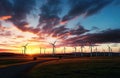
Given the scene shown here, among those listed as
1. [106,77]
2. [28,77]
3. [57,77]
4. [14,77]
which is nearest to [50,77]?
[57,77]

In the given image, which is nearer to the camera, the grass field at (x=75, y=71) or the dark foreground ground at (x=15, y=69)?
the dark foreground ground at (x=15, y=69)

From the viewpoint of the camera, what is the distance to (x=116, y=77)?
36281 millimetres

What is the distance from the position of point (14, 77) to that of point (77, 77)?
951 cm

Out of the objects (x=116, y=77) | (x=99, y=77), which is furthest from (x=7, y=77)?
(x=116, y=77)

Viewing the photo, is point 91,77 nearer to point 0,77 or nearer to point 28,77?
point 28,77

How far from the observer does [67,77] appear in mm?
35688

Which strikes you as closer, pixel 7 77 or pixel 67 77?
pixel 7 77

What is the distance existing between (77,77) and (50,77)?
413 centimetres

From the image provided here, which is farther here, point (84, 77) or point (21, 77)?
point (84, 77)

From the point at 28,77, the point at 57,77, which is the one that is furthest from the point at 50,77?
the point at 28,77

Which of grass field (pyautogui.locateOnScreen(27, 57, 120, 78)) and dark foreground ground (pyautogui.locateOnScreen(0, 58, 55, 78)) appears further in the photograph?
grass field (pyautogui.locateOnScreen(27, 57, 120, 78))

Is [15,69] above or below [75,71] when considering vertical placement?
above

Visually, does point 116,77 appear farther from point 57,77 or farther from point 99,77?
point 57,77

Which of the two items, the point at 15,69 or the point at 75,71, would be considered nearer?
the point at 75,71
